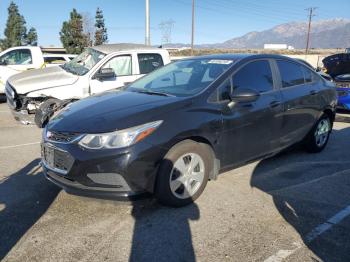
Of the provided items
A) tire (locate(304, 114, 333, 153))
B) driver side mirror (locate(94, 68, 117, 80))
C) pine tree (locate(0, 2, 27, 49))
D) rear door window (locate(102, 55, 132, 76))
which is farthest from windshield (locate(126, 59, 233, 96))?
pine tree (locate(0, 2, 27, 49))

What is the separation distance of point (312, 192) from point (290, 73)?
185cm

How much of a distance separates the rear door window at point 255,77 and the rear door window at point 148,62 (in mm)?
4025

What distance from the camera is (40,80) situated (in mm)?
7555

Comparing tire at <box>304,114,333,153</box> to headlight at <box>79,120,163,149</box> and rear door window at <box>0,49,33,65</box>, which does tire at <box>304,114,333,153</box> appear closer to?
headlight at <box>79,120,163,149</box>

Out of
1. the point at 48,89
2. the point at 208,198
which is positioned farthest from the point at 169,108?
the point at 48,89

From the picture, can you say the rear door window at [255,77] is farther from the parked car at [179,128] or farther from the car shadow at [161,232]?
the car shadow at [161,232]

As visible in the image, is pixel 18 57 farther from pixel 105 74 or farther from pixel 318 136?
pixel 318 136

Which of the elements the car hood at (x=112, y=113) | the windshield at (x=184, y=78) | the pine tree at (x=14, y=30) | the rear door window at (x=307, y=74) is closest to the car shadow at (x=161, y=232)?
the car hood at (x=112, y=113)

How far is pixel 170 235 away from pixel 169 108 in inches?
50.8

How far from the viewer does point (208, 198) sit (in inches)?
166

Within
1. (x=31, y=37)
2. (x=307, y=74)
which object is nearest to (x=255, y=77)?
(x=307, y=74)

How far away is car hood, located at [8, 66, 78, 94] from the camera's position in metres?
7.38

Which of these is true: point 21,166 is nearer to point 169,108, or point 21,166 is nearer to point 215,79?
point 169,108

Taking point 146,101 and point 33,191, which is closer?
point 146,101
